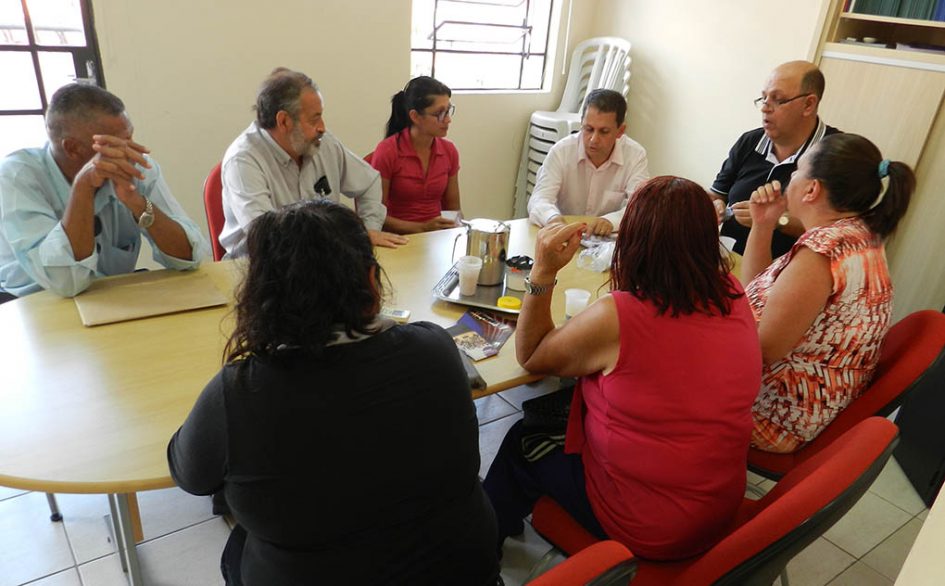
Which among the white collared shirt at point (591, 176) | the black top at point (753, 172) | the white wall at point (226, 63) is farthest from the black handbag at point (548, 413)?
the white wall at point (226, 63)

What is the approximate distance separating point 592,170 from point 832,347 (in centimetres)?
154

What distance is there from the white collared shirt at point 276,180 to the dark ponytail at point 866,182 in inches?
59.4

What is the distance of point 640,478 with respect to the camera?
1.25m

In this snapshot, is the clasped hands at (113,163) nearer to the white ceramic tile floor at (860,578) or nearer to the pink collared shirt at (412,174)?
the pink collared shirt at (412,174)

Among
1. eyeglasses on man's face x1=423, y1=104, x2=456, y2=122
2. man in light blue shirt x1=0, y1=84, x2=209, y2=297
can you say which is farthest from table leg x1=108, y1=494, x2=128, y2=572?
eyeglasses on man's face x1=423, y1=104, x2=456, y2=122

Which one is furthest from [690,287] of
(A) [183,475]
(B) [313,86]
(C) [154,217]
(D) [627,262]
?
(B) [313,86]

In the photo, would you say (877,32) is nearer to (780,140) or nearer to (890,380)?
(780,140)

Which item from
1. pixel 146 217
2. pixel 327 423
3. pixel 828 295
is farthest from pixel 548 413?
pixel 146 217

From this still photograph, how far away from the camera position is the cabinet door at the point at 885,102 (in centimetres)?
284

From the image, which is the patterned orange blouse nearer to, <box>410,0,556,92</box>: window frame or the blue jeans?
the blue jeans

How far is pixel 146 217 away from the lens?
5.70ft

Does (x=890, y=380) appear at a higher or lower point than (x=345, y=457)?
lower

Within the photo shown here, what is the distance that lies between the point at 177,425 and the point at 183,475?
226 mm

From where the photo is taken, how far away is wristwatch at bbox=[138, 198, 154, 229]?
1.74 metres
